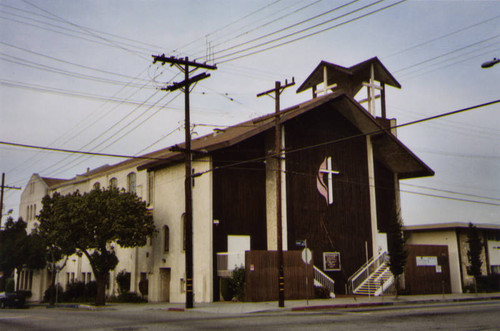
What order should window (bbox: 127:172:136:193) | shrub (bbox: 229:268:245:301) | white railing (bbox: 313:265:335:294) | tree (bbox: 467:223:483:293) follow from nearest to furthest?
shrub (bbox: 229:268:245:301), white railing (bbox: 313:265:335:294), tree (bbox: 467:223:483:293), window (bbox: 127:172:136:193)

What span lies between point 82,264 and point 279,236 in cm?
2809

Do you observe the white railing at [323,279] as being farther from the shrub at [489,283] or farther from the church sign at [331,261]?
the shrub at [489,283]

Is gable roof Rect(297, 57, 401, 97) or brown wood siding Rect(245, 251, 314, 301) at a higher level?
gable roof Rect(297, 57, 401, 97)

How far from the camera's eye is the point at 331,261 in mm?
35375

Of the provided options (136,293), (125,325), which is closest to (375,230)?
(136,293)

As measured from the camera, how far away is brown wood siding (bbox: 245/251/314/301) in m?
29.0

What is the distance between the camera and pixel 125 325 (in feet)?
57.3

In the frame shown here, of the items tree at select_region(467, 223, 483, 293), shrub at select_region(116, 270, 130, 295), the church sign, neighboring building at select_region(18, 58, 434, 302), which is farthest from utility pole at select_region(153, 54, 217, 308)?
tree at select_region(467, 223, 483, 293)

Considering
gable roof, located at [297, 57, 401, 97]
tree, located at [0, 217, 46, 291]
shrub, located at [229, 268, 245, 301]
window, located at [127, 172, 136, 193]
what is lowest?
shrub, located at [229, 268, 245, 301]

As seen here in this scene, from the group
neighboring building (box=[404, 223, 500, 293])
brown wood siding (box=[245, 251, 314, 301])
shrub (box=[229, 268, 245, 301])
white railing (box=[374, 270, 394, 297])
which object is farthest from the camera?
neighboring building (box=[404, 223, 500, 293])

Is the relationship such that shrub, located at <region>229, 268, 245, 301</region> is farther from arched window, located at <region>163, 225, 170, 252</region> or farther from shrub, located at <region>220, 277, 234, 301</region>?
arched window, located at <region>163, 225, 170, 252</region>

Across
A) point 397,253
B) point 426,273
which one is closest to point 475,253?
point 426,273

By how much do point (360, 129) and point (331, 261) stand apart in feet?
36.2

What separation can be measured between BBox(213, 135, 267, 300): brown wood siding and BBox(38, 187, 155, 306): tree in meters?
5.76
